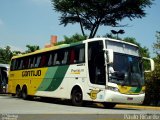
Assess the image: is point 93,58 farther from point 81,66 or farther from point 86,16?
point 86,16

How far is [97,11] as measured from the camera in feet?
113

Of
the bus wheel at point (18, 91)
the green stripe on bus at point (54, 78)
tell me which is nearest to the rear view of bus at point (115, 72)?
the green stripe on bus at point (54, 78)

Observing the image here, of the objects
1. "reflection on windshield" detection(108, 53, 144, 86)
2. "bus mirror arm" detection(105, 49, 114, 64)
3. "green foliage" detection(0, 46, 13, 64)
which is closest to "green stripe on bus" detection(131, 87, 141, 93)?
"reflection on windshield" detection(108, 53, 144, 86)

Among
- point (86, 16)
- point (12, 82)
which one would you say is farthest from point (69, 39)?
point (12, 82)

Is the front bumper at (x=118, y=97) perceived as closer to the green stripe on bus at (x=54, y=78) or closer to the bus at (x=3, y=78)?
the green stripe on bus at (x=54, y=78)

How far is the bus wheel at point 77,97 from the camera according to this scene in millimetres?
19292

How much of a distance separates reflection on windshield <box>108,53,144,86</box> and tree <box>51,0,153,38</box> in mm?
15870

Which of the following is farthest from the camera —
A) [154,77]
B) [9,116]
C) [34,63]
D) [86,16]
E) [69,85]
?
[86,16]

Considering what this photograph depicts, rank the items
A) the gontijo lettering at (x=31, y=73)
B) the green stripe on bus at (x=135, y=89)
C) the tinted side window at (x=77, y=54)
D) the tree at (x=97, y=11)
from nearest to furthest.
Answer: the green stripe on bus at (x=135, y=89) < the tinted side window at (x=77, y=54) < the gontijo lettering at (x=31, y=73) < the tree at (x=97, y=11)

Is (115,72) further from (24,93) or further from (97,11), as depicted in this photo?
(97,11)

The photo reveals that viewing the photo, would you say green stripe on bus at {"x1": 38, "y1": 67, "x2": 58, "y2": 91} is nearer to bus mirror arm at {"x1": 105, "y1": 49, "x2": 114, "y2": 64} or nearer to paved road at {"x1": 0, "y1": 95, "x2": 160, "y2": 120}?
paved road at {"x1": 0, "y1": 95, "x2": 160, "y2": 120}

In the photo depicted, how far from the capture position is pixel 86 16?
35281 mm

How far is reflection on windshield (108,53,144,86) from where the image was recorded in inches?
693

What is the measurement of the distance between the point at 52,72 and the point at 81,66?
3.25 m
